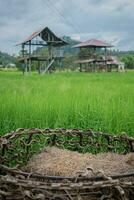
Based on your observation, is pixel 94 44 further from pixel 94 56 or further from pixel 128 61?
pixel 128 61

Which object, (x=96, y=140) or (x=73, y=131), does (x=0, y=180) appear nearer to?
(x=73, y=131)

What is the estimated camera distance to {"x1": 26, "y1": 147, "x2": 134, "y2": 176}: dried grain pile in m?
1.51

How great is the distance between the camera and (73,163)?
159cm

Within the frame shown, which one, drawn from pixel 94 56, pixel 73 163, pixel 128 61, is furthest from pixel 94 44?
pixel 73 163

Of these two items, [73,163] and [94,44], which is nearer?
[73,163]

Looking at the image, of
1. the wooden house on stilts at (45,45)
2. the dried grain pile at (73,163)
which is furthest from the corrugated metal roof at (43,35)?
the dried grain pile at (73,163)

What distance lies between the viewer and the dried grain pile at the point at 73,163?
1506mm

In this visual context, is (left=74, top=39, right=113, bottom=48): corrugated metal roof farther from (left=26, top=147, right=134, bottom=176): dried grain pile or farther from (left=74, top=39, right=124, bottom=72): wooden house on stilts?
(left=26, top=147, right=134, bottom=176): dried grain pile

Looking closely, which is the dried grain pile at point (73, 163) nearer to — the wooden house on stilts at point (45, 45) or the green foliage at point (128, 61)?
the wooden house on stilts at point (45, 45)

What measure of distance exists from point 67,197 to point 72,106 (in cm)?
173

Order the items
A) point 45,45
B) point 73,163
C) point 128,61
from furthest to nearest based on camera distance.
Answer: point 128,61, point 45,45, point 73,163

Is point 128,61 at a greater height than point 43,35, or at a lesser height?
lesser

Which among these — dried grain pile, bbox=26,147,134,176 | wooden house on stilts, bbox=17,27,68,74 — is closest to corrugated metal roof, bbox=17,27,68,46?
wooden house on stilts, bbox=17,27,68,74

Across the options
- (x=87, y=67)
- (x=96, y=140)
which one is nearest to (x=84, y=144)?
(x=96, y=140)
